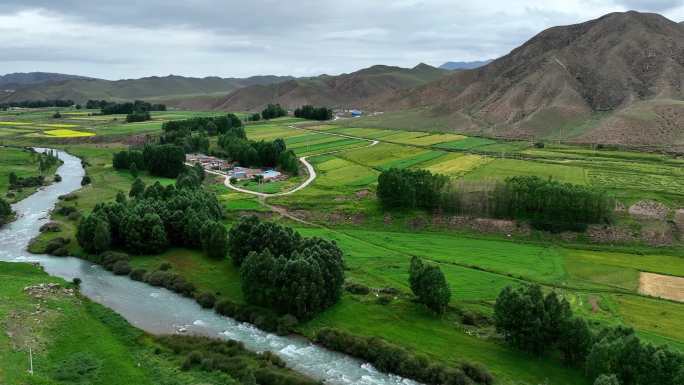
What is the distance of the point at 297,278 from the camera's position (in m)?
46.6

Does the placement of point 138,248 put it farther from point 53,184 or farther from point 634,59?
point 634,59

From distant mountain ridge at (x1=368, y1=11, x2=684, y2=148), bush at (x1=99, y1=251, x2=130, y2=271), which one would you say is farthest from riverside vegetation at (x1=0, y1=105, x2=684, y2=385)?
distant mountain ridge at (x1=368, y1=11, x2=684, y2=148)

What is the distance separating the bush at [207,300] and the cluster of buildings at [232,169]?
169ft

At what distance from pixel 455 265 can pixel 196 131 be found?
4682 inches

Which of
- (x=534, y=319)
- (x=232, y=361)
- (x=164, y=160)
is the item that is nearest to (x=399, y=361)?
(x=534, y=319)

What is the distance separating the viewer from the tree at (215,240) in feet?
199

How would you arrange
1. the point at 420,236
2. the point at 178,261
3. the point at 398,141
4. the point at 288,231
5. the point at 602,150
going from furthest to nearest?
the point at 398,141
the point at 602,150
the point at 420,236
the point at 178,261
the point at 288,231

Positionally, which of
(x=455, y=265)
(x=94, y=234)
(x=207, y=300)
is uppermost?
(x=94, y=234)

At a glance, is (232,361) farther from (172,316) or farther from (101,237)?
(101,237)

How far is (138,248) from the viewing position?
63.3 metres

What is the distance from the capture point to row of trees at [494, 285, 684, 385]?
33219 mm

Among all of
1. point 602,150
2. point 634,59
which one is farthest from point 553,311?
point 634,59

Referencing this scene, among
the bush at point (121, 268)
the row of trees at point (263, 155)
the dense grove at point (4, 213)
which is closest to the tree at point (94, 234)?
the bush at point (121, 268)

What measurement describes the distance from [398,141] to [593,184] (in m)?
61.9
